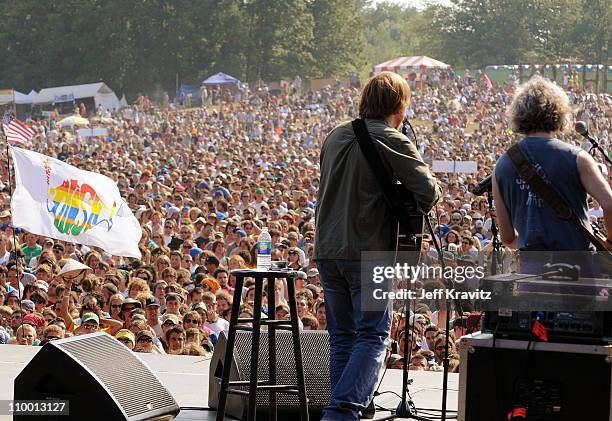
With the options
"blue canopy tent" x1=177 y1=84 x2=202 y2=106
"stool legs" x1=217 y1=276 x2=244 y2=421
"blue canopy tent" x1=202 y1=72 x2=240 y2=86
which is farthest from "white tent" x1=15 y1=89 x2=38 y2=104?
"stool legs" x1=217 y1=276 x2=244 y2=421

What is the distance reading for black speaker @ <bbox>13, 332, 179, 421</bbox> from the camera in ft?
15.7

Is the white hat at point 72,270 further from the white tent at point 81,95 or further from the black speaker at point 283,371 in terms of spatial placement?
the white tent at point 81,95

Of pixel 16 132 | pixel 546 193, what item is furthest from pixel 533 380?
pixel 16 132

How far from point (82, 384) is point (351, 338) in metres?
1.13

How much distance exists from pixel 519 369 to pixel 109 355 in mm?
1760

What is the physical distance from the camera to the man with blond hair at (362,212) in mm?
4867

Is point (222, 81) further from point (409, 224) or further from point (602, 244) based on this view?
point (602, 244)

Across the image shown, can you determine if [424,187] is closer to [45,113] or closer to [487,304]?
[487,304]

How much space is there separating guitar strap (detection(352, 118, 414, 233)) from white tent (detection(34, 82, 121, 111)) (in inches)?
2140

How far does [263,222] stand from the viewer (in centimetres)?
1581

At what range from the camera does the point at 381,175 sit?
4840 millimetres

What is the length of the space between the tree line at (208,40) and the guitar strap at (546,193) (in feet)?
199

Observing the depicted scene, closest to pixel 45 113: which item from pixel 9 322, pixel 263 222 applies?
pixel 263 222

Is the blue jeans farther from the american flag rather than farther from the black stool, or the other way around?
the american flag
